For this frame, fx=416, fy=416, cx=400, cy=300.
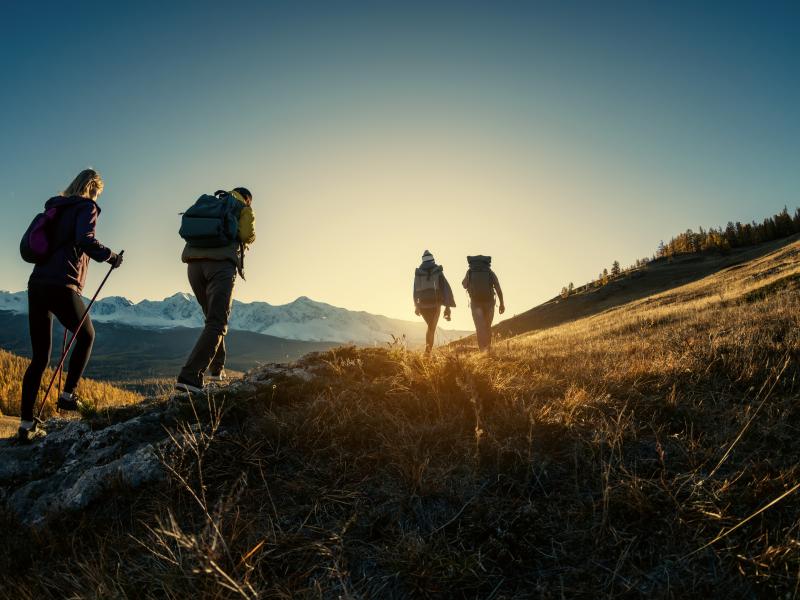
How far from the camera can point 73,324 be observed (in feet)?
15.5

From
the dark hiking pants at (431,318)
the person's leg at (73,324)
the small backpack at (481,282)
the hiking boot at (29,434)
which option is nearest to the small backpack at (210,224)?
the person's leg at (73,324)

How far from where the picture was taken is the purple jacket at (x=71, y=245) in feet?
14.5

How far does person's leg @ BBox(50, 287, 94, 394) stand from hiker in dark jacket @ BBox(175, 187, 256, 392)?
3.73ft

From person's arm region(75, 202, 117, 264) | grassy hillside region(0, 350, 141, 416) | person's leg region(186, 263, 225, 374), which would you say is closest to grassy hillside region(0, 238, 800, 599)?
person's leg region(186, 263, 225, 374)

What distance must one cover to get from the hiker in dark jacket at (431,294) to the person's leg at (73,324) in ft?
23.2

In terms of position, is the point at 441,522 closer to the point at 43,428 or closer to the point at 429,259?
the point at 43,428

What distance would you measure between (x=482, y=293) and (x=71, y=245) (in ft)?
29.1

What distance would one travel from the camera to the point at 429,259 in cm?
1078

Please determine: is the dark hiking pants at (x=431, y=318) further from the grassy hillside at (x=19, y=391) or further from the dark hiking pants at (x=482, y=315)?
the grassy hillside at (x=19, y=391)

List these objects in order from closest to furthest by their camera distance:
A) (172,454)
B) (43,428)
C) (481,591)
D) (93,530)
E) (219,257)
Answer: (481,591) < (93,530) < (172,454) < (43,428) < (219,257)

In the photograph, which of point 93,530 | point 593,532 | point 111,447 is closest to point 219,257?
point 111,447

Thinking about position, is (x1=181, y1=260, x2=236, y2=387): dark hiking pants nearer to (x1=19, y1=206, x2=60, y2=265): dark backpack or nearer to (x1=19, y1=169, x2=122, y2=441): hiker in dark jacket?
(x1=19, y1=169, x2=122, y2=441): hiker in dark jacket

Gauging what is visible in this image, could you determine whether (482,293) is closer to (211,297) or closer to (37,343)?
(211,297)

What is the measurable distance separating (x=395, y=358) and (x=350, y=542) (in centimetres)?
263
